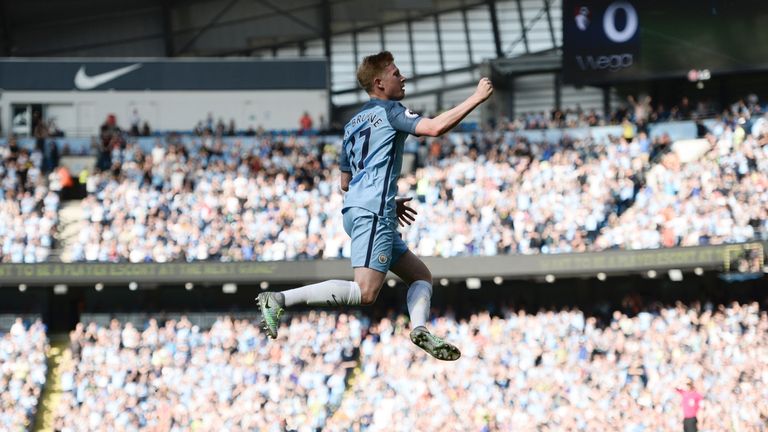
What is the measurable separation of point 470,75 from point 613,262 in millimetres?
17415

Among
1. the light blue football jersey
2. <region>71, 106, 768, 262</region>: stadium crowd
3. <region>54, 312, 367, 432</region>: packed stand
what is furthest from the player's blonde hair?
<region>71, 106, 768, 262</region>: stadium crowd

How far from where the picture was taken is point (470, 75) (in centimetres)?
4194

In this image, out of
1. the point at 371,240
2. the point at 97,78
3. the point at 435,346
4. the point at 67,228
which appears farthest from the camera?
the point at 97,78

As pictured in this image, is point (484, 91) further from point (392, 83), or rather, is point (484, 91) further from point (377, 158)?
point (377, 158)

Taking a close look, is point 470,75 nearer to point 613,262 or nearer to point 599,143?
point 599,143

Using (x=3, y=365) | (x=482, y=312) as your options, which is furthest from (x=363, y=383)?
(x=3, y=365)

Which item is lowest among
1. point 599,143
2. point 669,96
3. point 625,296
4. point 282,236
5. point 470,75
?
point 625,296

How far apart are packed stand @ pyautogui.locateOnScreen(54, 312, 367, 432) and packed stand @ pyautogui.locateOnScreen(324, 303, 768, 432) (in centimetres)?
67

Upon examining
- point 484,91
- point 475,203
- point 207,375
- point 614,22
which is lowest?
point 207,375

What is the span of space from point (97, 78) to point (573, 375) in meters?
20.9

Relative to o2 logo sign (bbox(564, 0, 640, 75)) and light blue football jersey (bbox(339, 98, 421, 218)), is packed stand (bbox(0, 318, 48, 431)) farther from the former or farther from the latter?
light blue football jersey (bbox(339, 98, 421, 218))

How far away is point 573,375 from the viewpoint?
23.3 m

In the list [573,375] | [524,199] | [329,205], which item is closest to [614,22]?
[524,199]

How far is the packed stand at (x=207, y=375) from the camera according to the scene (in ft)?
78.3
